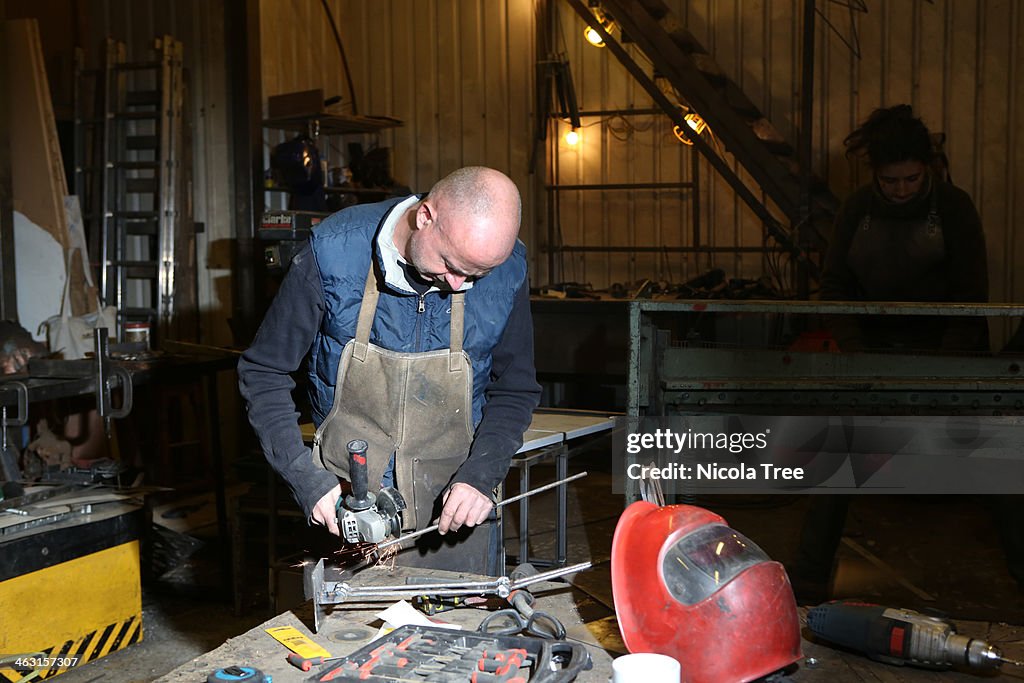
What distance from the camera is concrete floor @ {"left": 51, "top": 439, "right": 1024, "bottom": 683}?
4062 mm

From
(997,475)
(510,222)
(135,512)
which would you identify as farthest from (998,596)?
(135,512)

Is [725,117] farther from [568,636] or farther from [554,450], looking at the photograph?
[568,636]

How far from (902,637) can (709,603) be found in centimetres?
48

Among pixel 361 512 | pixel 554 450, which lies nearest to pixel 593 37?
pixel 554 450

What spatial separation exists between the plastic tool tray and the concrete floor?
216 cm

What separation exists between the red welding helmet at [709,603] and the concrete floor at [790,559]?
89.6 inches

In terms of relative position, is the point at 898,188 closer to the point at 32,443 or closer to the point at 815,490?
the point at 815,490

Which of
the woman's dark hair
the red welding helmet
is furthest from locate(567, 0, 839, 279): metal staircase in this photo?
the red welding helmet

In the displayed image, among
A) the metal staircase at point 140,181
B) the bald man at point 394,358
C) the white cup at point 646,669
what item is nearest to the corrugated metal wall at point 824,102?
the metal staircase at point 140,181

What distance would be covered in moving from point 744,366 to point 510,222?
1.61 m

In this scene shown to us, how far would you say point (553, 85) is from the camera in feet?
26.0

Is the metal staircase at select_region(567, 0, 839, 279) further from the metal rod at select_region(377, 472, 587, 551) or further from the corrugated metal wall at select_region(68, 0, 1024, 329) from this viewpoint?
the metal rod at select_region(377, 472, 587, 551)

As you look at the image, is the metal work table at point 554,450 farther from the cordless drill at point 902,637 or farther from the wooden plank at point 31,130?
the wooden plank at point 31,130

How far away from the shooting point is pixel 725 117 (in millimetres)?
7062
